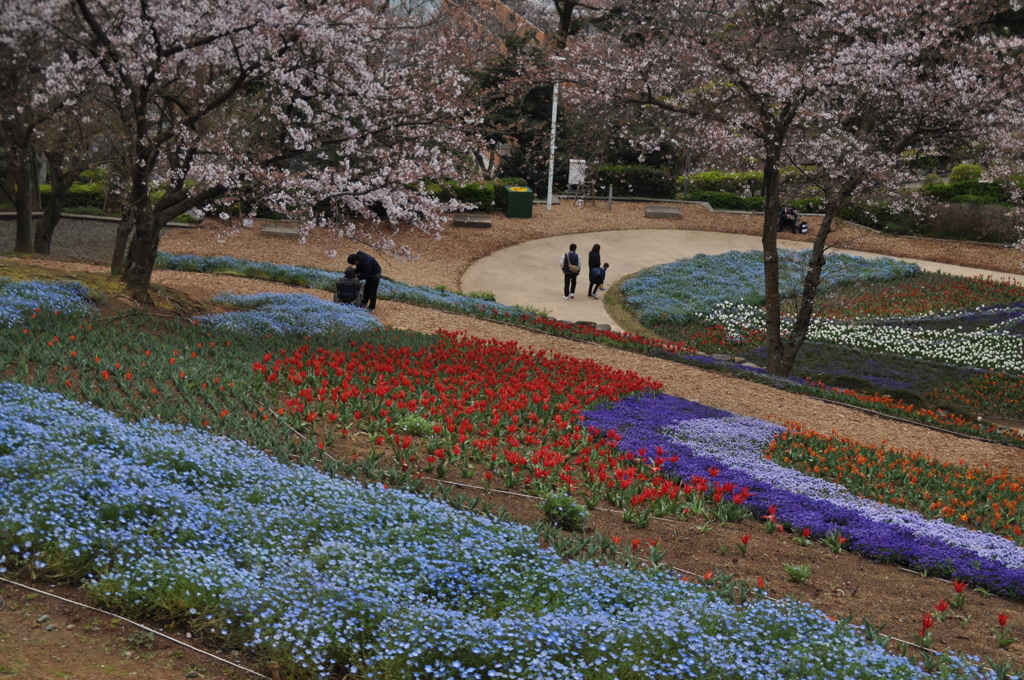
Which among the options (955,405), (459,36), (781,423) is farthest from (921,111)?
(459,36)

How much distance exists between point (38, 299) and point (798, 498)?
896cm

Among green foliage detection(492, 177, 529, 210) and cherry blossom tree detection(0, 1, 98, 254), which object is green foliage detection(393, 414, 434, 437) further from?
green foliage detection(492, 177, 529, 210)

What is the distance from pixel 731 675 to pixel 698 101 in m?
12.4

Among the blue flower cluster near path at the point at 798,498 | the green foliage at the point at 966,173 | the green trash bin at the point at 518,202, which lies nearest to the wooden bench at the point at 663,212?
the green trash bin at the point at 518,202

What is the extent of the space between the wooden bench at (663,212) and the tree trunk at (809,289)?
17.8m

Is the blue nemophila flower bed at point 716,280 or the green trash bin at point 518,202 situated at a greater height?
the green trash bin at point 518,202

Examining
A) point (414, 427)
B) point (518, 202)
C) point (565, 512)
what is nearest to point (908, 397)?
point (414, 427)

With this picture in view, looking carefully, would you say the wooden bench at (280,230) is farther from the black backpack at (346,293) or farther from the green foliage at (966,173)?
the green foliage at (966,173)

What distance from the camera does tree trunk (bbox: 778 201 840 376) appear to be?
53.3 feet

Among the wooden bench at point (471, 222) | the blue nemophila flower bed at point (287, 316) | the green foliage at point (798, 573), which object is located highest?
the wooden bench at point (471, 222)

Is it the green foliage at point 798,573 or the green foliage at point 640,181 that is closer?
the green foliage at point 798,573

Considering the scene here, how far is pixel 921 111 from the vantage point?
15.8 metres

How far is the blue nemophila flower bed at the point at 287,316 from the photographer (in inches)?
503

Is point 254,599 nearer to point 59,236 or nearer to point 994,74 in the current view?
point 994,74
